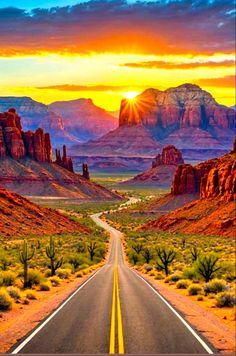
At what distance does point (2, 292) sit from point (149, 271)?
97.7ft

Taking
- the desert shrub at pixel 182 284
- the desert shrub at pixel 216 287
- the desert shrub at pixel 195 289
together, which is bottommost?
the desert shrub at pixel 182 284

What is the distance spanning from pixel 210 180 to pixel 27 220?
41188 millimetres

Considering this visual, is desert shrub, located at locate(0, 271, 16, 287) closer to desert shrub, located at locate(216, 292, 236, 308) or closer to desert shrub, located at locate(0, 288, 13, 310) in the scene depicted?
desert shrub, located at locate(0, 288, 13, 310)

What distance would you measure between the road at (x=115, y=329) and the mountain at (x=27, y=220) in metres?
70.7

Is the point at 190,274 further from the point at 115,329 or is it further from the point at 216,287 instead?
the point at 115,329

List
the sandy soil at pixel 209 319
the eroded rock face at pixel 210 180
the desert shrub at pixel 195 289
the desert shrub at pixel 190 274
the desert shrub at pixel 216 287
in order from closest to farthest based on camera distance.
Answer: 1. the sandy soil at pixel 209 319
2. the desert shrub at pixel 216 287
3. the desert shrub at pixel 195 289
4. the desert shrub at pixel 190 274
5. the eroded rock face at pixel 210 180

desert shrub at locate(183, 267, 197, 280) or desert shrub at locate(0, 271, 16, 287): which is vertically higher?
desert shrub at locate(0, 271, 16, 287)

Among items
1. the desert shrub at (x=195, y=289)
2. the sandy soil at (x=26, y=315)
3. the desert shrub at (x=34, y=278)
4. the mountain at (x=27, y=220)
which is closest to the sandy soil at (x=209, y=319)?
the desert shrub at (x=195, y=289)

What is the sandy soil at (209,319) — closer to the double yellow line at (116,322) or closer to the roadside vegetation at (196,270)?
the roadside vegetation at (196,270)

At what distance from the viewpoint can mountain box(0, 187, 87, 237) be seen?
10544 centimetres

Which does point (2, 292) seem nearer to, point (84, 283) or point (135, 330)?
point (135, 330)

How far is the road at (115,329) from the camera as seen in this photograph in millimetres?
19234

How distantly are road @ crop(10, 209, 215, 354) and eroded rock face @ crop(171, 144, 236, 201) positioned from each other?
8069cm

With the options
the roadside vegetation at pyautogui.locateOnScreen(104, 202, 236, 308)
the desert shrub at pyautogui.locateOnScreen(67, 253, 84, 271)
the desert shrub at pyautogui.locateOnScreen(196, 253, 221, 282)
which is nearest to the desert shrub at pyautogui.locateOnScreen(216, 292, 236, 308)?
the roadside vegetation at pyautogui.locateOnScreen(104, 202, 236, 308)
